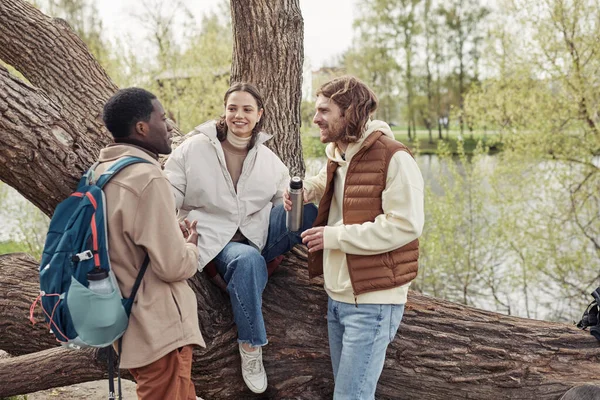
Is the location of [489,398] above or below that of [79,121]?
below

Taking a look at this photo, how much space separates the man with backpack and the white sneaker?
872mm

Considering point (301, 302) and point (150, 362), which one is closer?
point (150, 362)

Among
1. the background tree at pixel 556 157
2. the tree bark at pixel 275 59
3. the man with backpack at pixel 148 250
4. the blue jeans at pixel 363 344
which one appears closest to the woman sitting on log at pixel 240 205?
the blue jeans at pixel 363 344

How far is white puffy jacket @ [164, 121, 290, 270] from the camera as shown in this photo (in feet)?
9.69

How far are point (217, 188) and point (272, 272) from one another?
0.73m

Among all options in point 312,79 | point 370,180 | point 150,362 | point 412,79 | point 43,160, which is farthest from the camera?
point 412,79

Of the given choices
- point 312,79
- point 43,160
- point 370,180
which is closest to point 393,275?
point 370,180

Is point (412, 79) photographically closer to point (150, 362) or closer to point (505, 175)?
point (505, 175)

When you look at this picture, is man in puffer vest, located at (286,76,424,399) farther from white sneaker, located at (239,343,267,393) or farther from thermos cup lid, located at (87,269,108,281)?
thermos cup lid, located at (87,269,108,281)

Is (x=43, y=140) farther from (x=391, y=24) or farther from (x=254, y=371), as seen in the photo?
(x=391, y=24)

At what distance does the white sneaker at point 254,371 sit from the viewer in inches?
124

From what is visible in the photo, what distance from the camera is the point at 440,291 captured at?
39.2 ft

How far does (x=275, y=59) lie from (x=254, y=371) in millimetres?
2274

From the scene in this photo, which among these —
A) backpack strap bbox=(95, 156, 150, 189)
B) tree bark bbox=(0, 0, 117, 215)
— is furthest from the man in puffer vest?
tree bark bbox=(0, 0, 117, 215)
